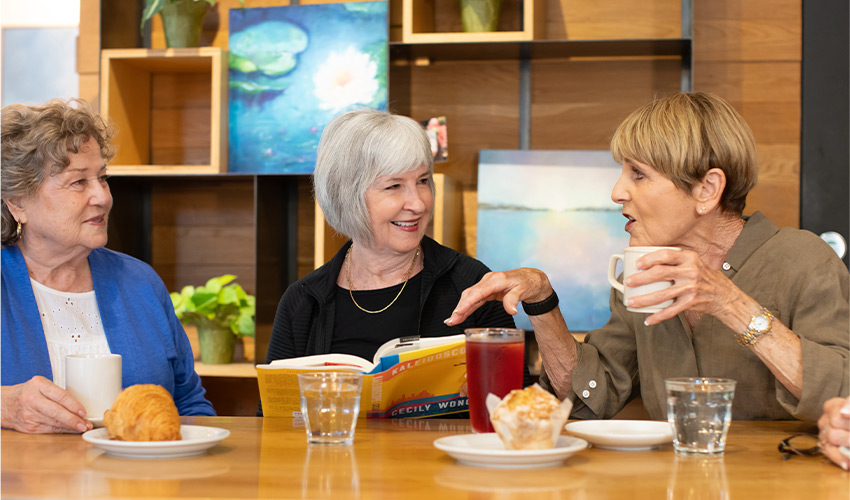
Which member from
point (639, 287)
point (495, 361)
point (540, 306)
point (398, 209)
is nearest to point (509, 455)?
point (495, 361)

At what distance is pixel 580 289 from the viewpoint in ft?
9.07

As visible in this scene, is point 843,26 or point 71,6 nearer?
point 843,26

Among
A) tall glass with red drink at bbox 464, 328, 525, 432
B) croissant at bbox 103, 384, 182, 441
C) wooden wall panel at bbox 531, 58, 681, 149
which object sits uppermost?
wooden wall panel at bbox 531, 58, 681, 149

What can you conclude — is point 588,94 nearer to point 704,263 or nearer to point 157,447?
point 704,263

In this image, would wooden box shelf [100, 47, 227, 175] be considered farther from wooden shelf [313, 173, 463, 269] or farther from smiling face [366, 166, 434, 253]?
smiling face [366, 166, 434, 253]

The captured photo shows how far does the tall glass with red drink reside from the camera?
4.03ft

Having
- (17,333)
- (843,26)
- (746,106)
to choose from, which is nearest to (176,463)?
(17,333)

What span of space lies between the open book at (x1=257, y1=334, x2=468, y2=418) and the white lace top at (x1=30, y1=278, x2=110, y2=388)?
1.94 ft

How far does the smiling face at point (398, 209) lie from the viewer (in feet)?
6.41

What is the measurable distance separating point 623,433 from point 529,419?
25 centimetres

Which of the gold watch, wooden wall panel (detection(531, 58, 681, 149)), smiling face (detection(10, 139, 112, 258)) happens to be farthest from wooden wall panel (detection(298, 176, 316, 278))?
the gold watch

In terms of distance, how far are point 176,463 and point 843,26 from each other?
256cm

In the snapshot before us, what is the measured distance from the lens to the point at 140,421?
1135 millimetres

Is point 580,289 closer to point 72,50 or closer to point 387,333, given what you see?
point 387,333
